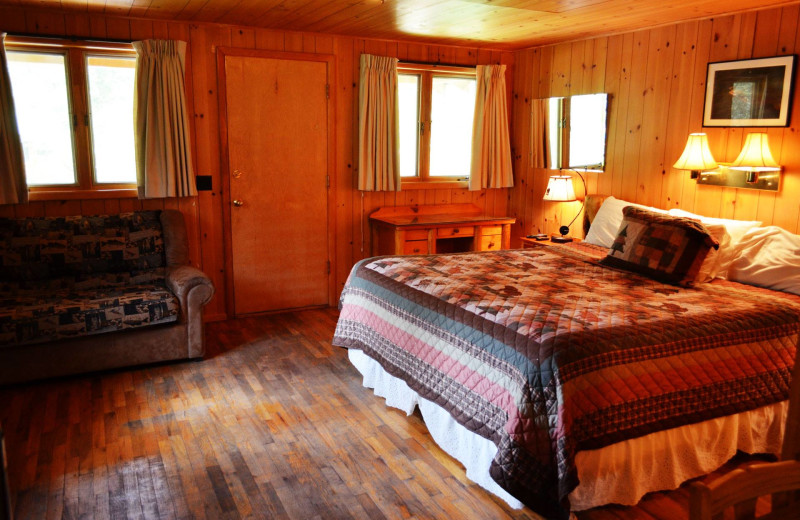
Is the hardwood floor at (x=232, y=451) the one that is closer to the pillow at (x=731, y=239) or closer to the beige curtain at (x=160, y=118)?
the beige curtain at (x=160, y=118)

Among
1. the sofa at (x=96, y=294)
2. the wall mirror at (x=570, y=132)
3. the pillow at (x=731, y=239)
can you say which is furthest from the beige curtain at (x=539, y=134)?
the sofa at (x=96, y=294)

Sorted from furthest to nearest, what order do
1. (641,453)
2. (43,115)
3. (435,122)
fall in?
(435,122), (43,115), (641,453)

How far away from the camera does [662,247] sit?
357cm

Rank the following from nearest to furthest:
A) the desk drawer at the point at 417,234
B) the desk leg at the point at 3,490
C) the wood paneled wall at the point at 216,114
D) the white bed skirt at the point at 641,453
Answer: the desk leg at the point at 3,490 → the white bed skirt at the point at 641,453 → the wood paneled wall at the point at 216,114 → the desk drawer at the point at 417,234

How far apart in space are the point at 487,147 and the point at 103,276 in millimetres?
3432

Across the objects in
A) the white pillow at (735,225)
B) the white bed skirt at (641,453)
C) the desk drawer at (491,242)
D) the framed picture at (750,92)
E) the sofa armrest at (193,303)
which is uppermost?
the framed picture at (750,92)

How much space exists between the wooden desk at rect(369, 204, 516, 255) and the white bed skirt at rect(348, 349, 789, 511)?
87.3 inches

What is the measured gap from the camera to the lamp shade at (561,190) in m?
5.10

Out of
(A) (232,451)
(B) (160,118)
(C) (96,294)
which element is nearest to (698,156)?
(A) (232,451)

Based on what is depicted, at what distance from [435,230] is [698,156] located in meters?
2.12

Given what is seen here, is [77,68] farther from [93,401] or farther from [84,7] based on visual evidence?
[93,401]

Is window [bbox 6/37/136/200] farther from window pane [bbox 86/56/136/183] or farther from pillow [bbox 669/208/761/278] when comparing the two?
pillow [bbox 669/208/761/278]

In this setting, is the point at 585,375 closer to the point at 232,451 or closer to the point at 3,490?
the point at 232,451

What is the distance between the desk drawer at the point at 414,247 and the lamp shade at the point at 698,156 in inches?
82.6
